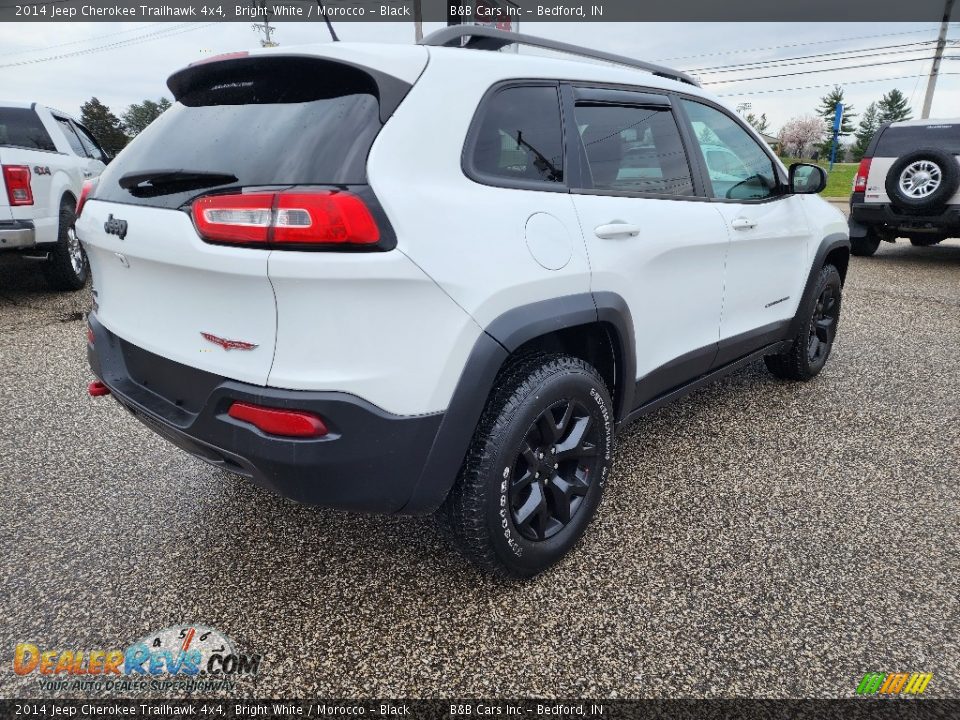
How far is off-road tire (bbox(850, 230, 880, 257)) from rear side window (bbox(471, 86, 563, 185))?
8198 mm

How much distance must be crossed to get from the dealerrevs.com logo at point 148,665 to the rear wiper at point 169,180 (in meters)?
1.34

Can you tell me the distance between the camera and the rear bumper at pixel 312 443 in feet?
5.33

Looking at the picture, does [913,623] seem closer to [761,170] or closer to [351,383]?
[351,383]

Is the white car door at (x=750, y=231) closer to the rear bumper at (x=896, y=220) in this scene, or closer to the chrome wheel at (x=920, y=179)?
the chrome wheel at (x=920, y=179)

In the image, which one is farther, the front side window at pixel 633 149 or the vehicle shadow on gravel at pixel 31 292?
the vehicle shadow on gravel at pixel 31 292

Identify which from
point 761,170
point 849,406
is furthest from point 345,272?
point 849,406

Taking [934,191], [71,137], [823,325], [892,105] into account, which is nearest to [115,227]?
[823,325]

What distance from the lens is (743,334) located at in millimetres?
3197

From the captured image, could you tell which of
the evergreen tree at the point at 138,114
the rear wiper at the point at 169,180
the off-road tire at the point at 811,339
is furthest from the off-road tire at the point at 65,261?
the evergreen tree at the point at 138,114

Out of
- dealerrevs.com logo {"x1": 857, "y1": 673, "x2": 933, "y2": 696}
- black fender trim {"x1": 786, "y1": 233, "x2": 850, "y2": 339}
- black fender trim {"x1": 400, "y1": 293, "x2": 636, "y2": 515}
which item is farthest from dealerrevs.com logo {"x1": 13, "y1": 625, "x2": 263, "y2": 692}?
black fender trim {"x1": 786, "y1": 233, "x2": 850, "y2": 339}

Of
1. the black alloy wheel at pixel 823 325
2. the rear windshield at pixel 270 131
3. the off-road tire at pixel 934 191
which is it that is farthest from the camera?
the off-road tire at pixel 934 191

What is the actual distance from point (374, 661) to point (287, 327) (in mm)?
1004

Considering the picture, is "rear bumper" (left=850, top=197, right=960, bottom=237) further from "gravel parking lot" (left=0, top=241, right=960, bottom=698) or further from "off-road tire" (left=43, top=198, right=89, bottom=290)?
"off-road tire" (left=43, top=198, right=89, bottom=290)

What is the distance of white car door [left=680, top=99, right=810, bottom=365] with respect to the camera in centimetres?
294
